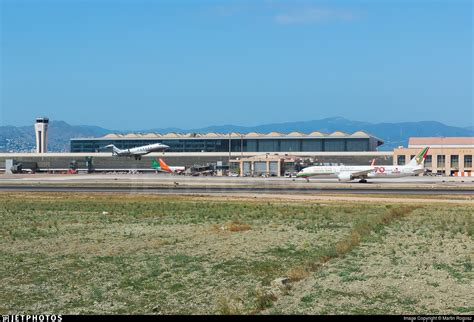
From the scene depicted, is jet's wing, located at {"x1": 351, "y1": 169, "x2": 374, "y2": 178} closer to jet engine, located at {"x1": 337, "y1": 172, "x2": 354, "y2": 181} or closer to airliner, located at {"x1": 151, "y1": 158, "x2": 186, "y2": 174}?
jet engine, located at {"x1": 337, "y1": 172, "x2": 354, "y2": 181}

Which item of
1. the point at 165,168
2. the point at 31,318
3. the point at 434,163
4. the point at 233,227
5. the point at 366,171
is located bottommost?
the point at 165,168

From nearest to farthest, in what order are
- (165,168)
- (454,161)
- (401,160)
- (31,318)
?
1. (31,318)
2. (454,161)
3. (401,160)
4. (165,168)

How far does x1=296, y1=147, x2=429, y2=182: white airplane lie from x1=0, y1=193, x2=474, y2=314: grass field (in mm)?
60310

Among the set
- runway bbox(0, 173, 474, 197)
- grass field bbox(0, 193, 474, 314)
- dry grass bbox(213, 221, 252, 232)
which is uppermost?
grass field bbox(0, 193, 474, 314)

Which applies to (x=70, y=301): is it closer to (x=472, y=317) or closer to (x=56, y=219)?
(x=472, y=317)

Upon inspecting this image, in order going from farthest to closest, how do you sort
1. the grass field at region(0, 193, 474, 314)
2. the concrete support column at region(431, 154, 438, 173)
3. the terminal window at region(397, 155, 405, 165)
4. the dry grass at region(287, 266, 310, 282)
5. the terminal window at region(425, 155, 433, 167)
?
1. the terminal window at region(397, 155, 405, 165)
2. the terminal window at region(425, 155, 433, 167)
3. the concrete support column at region(431, 154, 438, 173)
4. the dry grass at region(287, 266, 310, 282)
5. the grass field at region(0, 193, 474, 314)

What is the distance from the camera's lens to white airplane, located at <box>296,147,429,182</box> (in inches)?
4230

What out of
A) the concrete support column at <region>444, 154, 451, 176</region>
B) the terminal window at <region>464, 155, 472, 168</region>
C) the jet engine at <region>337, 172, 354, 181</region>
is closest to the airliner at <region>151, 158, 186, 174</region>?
the concrete support column at <region>444, 154, 451, 176</region>

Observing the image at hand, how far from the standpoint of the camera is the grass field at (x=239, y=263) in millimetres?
18297

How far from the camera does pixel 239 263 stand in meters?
25.3

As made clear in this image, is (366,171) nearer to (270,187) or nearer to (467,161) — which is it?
(270,187)

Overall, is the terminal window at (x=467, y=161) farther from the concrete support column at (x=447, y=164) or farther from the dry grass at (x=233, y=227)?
the dry grass at (x=233, y=227)

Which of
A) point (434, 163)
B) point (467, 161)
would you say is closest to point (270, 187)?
point (434, 163)

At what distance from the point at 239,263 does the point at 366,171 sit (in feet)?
278
